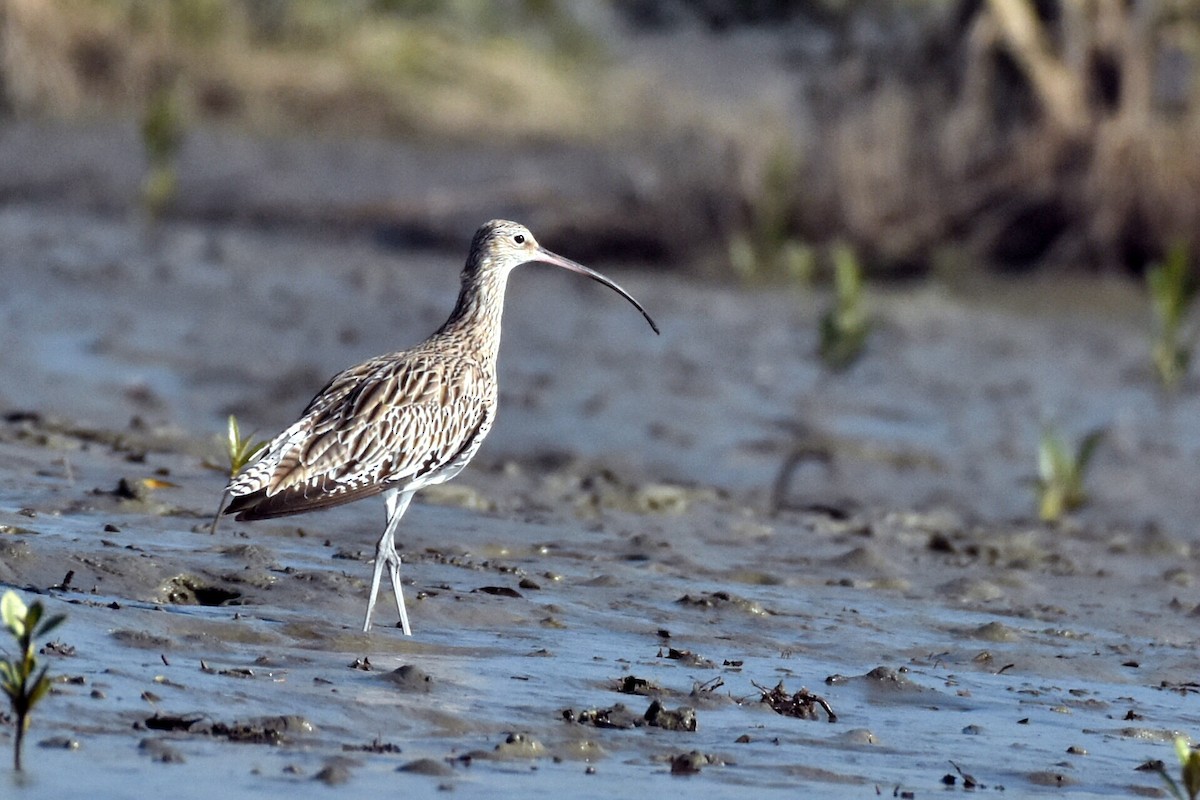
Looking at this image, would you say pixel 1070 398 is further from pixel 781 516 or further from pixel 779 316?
pixel 781 516

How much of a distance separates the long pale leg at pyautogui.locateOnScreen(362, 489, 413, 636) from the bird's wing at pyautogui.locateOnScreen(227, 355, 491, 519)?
3.8 inches

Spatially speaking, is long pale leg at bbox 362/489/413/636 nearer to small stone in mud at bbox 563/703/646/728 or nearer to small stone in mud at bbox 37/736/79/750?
small stone in mud at bbox 563/703/646/728

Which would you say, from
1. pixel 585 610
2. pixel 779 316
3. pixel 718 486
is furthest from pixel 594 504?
pixel 779 316

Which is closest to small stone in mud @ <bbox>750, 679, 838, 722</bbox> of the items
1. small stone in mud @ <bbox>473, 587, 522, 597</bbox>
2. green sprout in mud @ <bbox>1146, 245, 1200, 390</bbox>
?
small stone in mud @ <bbox>473, 587, 522, 597</bbox>

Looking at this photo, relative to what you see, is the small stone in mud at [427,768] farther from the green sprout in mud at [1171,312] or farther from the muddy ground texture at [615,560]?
the green sprout in mud at [1171,312]

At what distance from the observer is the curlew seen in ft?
20.8

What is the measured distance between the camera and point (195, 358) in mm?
12914

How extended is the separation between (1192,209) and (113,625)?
13.2 meters

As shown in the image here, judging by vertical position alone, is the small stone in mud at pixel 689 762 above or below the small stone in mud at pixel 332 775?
above

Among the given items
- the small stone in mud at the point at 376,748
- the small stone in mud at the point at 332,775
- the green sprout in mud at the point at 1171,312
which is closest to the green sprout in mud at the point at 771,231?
the green sprout in mud at the point at 1171,312

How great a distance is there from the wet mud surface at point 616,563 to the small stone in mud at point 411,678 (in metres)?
0.01

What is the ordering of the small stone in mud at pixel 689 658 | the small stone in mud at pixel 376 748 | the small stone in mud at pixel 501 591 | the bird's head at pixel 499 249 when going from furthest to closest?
1. the bird's head at pixel 499 249
2. the small stone in mud at pixel 501 591
3. the small stone in mud at pixel 689 658
4. the small stone in mud at pixel 376 748

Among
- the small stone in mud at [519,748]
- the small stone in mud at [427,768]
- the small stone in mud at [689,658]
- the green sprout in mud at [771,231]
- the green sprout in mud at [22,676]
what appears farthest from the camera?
the green sprout in mud at [771,231]

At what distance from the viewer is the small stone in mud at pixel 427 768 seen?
4703mm
